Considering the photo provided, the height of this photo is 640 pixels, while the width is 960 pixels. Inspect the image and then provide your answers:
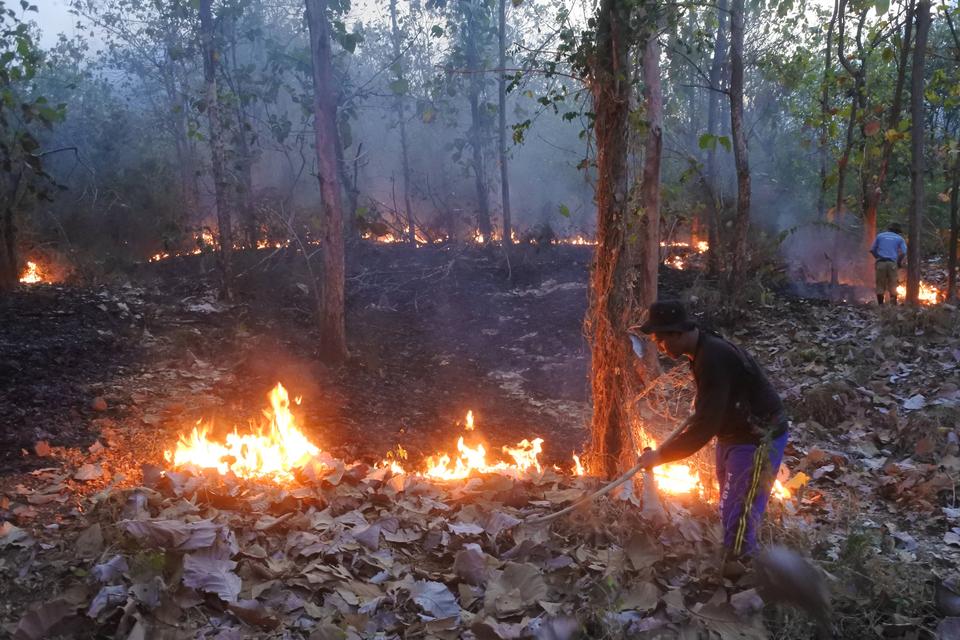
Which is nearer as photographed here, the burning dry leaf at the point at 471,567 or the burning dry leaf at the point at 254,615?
the burning dry leaf at the point at 254,615

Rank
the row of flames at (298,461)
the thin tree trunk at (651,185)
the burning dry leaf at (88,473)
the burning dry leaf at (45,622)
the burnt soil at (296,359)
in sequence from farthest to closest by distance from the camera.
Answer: the thin tree trunk at (651,185), the burnt soil at (296,359), the burning dry leaf at (88,473), the row of flames at (298,461), the burning dry leaf at (45,622)

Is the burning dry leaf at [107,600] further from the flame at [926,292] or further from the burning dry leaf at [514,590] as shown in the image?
the flame at [926,292]

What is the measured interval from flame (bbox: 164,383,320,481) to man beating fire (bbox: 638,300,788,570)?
3065 millimetres

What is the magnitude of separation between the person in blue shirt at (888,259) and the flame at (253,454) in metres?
10.9

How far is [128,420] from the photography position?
7402 mm

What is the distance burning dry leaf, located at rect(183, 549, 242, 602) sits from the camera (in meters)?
3.51

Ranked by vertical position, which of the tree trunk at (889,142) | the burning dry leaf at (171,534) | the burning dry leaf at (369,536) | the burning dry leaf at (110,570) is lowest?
the burning dry leaf at (369,536)

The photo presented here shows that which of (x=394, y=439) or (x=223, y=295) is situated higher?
(x=223, y=295)

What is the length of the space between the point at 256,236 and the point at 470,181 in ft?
39.6

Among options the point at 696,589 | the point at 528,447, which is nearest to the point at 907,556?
the point at 696,589

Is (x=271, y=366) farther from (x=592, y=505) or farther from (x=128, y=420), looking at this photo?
(x=592, y=505)

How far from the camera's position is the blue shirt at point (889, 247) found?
489 inches

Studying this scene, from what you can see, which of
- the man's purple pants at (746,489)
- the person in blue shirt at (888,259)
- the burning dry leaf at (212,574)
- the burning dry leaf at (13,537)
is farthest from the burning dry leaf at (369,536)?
the person in blue shirt at (888,259)

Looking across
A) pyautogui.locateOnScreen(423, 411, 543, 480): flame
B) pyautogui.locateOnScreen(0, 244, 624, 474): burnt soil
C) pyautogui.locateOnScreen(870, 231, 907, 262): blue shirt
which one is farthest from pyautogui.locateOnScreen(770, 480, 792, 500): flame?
pyautogui.locateOnScreen(870, 231, 907, 262): blue shirt
